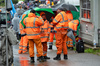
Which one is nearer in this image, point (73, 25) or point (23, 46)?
point (23, 46)

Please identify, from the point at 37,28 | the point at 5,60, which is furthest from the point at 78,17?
the point at 5,60

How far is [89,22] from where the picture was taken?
16047mm

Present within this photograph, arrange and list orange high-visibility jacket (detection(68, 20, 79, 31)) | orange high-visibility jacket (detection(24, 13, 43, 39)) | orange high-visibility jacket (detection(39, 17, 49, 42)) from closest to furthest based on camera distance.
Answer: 1. orange high-visibility jacket (detection(24, 13, 43, 39))
2. orange high-visibility jacket (detection(39, 17, 49, 42))
3. orange high-visibility jacket (detection(68, 20, 79, 31))

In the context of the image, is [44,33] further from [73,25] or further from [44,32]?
[73,25]

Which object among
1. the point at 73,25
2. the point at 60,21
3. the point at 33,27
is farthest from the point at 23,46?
the point at 33,27

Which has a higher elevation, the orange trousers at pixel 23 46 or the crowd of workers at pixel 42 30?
the crowd of workers at pixel 42 30

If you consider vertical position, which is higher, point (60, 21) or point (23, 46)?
point (60, 21)

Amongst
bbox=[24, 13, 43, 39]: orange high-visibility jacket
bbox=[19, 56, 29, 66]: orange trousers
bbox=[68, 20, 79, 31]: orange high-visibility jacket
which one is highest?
bbox=[24, 13, 43, 39]: orange high-visibility jacket

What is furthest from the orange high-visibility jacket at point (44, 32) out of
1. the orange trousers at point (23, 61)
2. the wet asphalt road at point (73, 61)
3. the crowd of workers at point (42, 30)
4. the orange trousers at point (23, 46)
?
the orange trousers at point (23, 46)

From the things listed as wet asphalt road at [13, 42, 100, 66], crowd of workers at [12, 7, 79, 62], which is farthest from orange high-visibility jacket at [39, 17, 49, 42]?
wet asphalt road at [13, 42, 100, 66]

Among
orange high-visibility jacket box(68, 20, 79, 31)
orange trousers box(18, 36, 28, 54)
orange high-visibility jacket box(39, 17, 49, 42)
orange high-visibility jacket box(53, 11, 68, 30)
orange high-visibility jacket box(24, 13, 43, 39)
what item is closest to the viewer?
orange high-visibility jacket box(24, 13, 43, 39)

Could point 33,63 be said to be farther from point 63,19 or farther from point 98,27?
point 98,27

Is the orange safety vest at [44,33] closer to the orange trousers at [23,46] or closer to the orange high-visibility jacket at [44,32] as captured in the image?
the orange high-visibility jacket at [44,32]

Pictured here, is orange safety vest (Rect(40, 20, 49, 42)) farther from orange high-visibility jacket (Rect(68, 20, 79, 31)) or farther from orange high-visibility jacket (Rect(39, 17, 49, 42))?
orange high-visibility jacket (Rect(68, 20, 79, 31))
